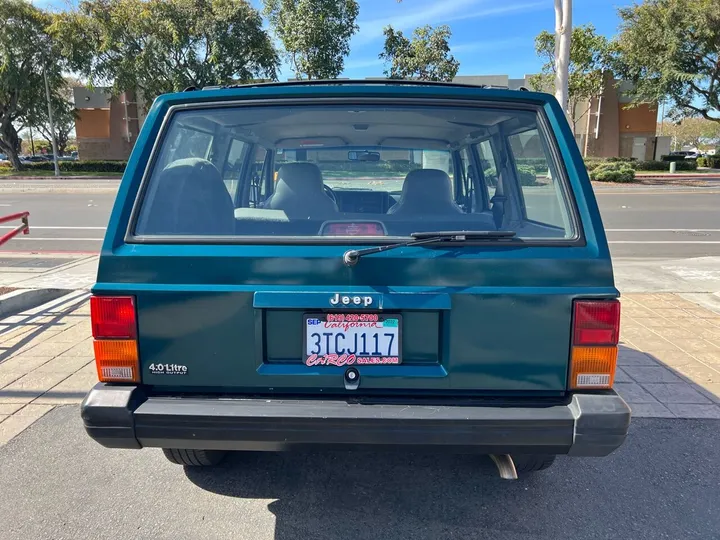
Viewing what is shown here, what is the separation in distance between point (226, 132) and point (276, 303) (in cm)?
128

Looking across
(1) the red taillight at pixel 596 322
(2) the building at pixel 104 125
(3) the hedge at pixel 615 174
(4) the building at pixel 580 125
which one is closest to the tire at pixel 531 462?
(1) the red taillight at pixel 596 322

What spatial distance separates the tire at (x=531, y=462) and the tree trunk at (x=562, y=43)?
726cm

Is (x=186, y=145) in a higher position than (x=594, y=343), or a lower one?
higher

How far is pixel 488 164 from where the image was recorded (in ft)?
11.9

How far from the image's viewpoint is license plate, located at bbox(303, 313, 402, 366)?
219 centimetres

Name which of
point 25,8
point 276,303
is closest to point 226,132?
point 276,303

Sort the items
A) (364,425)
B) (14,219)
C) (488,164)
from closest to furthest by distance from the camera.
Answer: (364,425) → (488,164) → (14,219)

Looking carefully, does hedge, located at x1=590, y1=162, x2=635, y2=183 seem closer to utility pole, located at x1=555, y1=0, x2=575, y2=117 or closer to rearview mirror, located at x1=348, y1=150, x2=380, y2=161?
utility pole, located at x1=555, y1=0, x2=575, y2=117

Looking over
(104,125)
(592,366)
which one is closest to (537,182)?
(592,366)

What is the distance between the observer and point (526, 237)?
2.28 metres

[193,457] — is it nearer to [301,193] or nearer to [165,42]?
[301,193]

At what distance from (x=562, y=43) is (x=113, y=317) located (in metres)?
8.83

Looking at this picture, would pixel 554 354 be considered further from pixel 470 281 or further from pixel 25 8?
pixel 25 8

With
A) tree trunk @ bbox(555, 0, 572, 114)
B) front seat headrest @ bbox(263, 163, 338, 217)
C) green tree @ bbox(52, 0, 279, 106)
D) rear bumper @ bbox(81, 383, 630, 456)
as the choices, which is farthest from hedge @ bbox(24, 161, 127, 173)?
rear bumper @ bbox(81, 383, 630, 456)
